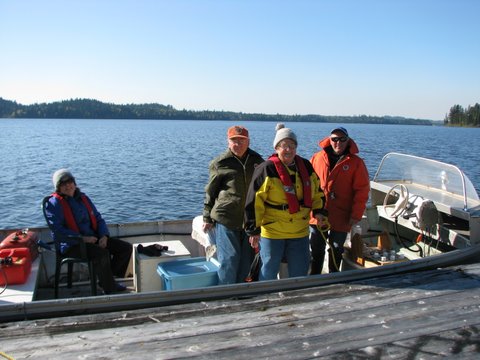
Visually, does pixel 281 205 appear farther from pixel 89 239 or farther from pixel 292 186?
pixel 89 239

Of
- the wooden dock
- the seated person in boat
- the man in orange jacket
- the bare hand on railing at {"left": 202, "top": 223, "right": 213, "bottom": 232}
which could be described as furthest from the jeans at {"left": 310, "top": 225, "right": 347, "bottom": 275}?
the seated person in boat

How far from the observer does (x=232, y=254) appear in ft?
14.4

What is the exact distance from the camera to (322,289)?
4.02m

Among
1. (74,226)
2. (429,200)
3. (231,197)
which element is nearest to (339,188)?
(231,197)

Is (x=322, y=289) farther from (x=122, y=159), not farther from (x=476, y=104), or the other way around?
(x=476, y=104)

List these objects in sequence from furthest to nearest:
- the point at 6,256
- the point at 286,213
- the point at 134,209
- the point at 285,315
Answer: the point at 134,209
the point at 6,256
the point at 286,213
the point at 285,315

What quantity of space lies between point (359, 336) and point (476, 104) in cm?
13119

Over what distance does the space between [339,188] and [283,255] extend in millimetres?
1021

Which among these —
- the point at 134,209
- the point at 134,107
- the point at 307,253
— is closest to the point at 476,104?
the point at 134,107

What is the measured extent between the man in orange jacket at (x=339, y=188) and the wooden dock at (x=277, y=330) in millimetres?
956

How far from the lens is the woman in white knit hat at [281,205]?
3.96 meters

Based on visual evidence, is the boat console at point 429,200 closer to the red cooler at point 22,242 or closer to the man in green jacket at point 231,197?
the man in green jacket at point 231,197

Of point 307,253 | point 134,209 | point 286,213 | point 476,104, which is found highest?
point 476,104

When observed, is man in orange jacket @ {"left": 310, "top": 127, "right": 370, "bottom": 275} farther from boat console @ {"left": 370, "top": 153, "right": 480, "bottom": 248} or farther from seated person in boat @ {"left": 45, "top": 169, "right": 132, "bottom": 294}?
seated person in boat @ {"left": 45, "top": 169, "right": 132, "bottom": 294}
